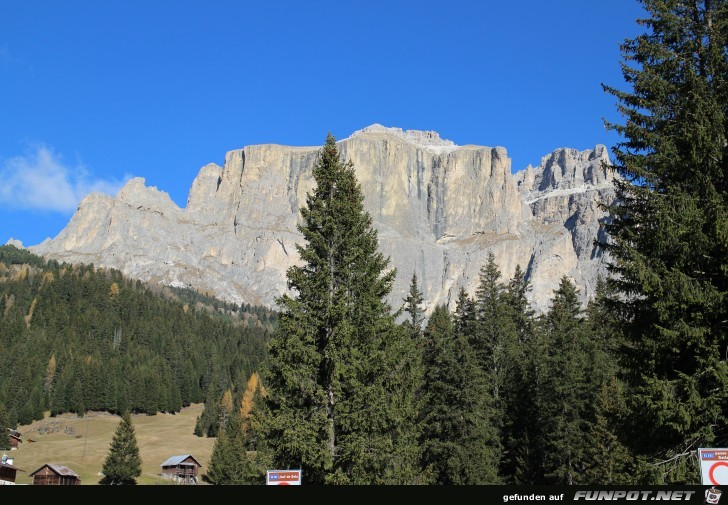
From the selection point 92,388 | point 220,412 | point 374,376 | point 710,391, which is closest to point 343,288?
point 374,376

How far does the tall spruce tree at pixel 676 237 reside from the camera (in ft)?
40.4

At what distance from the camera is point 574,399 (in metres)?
36.2

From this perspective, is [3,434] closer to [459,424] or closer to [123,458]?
[123,458]

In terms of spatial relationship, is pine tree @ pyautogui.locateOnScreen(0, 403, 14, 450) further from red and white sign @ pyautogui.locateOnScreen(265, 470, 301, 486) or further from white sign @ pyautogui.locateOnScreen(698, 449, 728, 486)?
white sign @ pyautogui.locateOnScreen(698, 449, 728, 486)

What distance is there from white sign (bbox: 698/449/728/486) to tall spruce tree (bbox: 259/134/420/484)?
9.18 metres

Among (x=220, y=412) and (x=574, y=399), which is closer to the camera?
(x=574, y=399)

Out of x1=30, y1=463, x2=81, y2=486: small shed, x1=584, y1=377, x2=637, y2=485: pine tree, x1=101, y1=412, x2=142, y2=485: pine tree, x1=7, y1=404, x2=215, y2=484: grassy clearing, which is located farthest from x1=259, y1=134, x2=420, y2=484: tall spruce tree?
x1=7, y1=404, x2=215, y2=484: grassy clearing

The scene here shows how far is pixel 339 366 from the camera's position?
1738 cm

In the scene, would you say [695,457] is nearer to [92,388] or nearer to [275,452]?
[275,452]

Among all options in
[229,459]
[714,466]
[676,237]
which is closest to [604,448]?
[676,237]

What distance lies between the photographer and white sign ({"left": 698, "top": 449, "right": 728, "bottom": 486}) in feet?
30.6

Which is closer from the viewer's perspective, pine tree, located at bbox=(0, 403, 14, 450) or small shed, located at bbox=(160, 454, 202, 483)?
small shed, located at bbox=(160, 454, 202, 483)

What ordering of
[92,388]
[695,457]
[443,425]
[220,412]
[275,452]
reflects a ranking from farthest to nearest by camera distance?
1. [92,388]
2. [220,412]
3. [443,425]
4. [275,452]
5. [695,457]

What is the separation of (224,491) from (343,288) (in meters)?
10.0
